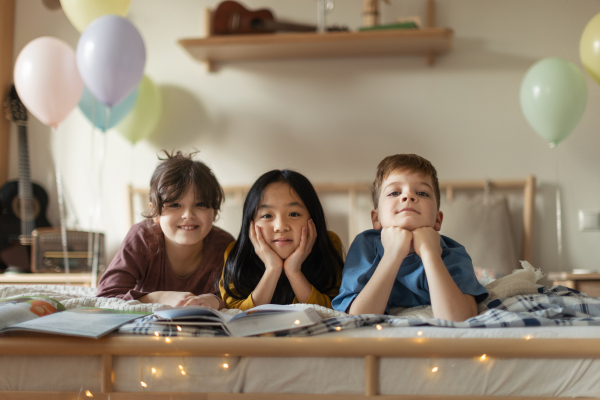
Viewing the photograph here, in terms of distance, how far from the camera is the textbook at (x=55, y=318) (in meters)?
0.70

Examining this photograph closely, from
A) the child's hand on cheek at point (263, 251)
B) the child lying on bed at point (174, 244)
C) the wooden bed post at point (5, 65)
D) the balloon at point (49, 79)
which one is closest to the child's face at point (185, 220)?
the child lying on bed at point (174, 244)

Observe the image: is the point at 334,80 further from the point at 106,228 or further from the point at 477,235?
the point at 106,228

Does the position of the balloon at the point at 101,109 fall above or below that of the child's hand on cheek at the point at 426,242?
above

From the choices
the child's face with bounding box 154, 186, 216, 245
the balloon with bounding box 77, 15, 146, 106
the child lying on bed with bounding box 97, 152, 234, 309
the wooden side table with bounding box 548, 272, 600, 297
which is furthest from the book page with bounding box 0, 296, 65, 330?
the wooden side table with bounding box 548, 272, 600, 297

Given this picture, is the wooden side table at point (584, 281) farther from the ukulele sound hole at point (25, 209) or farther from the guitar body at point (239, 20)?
the ukulele sound hole at point (25, 209)

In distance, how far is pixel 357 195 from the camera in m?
2.23

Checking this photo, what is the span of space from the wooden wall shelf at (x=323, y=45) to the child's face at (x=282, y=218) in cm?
113

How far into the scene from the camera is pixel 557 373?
0.67 meters

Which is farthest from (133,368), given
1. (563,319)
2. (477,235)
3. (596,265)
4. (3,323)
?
(596,265)

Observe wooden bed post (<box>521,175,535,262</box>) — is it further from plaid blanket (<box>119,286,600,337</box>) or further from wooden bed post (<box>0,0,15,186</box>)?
wooden bed post (<box>0,0,15,186</box>)

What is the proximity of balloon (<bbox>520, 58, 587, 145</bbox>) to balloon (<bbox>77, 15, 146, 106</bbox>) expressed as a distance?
1.44 metres

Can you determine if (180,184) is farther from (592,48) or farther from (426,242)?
(592,48)

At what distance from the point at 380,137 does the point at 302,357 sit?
1.66 metres

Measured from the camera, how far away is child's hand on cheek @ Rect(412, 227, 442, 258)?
0.88m
